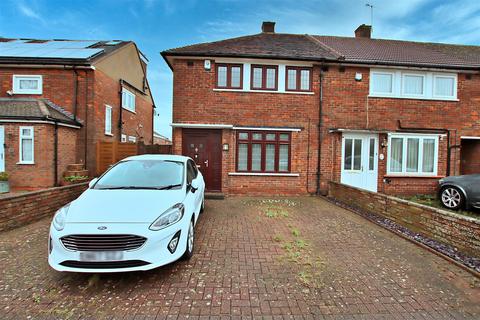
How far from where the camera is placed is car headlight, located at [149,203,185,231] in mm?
3056

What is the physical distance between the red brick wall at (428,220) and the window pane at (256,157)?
3.45 metres

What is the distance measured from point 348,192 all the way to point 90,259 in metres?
7.31

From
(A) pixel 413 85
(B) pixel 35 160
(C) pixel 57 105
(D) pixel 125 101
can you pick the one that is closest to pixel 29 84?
(C) pixel 57 105

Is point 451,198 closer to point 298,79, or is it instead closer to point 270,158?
point 270,158

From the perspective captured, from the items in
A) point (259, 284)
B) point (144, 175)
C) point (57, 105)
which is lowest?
point (259, 284)

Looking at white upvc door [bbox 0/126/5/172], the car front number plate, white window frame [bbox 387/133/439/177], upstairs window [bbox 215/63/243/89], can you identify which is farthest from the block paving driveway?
white upvc door [bbox 0/126/5/172]

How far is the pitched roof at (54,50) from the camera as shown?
11.2 metres

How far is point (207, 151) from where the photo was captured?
9.10 metres

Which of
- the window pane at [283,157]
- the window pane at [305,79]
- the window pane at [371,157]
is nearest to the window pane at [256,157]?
the window pane at [283,157]

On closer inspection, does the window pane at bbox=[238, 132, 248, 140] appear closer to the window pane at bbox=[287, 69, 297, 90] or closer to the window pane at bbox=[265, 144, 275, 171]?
the window pane at bbox=[265, 144, 275, 171]

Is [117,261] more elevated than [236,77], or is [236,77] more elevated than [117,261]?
[236,77]

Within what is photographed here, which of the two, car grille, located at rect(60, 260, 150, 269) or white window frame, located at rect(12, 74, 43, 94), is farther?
white window frame, located at rect(12, 74, 43, 94)

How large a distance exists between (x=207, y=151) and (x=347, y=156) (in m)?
5.45

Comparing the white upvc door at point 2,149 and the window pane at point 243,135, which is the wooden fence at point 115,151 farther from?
the window pane at point 243,135
